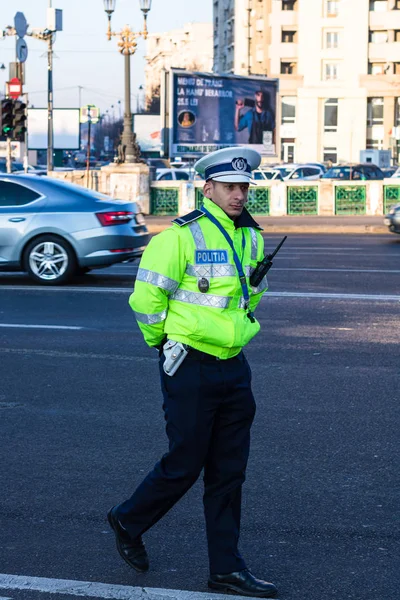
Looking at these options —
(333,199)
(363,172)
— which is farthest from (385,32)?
(333,199)

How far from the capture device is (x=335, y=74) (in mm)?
98000

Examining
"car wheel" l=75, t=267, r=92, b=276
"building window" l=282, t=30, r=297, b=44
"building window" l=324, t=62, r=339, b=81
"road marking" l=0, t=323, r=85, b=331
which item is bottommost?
"road marking" l=0, t=323, r=85, b=331

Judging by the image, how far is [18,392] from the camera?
8.30 m

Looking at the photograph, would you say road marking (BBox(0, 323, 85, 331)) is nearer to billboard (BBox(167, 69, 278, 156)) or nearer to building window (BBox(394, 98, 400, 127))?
billboard (BBox(167, 69, 278, 156))

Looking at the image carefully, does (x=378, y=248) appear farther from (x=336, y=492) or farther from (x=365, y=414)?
(x=336, y=492)

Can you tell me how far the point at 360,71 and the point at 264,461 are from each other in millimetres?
94274

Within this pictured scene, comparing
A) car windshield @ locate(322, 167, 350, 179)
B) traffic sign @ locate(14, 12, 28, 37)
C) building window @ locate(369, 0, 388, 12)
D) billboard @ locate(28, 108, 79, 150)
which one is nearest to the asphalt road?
traffic sign @ locate(14, 12, 28, 37)

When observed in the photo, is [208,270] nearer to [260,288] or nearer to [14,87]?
[260,288]

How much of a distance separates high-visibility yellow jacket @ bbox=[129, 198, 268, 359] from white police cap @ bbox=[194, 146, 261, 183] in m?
0.12

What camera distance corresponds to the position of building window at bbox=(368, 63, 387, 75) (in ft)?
322

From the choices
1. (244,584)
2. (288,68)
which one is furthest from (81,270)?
(288,68)

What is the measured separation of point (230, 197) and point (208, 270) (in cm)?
30

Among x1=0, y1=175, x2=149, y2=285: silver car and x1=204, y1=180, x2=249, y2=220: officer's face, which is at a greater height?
x1=204, y1=180, x2=249, y2=220: officer's face

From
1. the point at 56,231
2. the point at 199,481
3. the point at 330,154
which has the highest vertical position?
the point at 330,154
